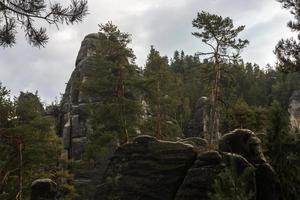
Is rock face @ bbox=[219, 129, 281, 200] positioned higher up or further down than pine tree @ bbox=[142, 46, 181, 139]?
further down

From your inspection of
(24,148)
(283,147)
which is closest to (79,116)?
(24,148)

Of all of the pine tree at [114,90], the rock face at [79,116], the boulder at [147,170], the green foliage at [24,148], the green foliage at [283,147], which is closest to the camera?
the green foliage at [283,147]

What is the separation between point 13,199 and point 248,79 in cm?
5426

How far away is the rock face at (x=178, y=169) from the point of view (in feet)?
66.2

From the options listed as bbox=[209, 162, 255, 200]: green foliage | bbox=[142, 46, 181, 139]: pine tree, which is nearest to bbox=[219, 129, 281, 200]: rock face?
bbox=[209, 162, 255, 200]: green foliage

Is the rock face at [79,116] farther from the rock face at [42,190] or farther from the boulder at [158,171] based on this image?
the rock face at [42,190]

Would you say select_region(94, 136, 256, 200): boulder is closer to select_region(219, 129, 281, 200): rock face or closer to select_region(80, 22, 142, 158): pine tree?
select_region(219, 129, 281, 200): rock face

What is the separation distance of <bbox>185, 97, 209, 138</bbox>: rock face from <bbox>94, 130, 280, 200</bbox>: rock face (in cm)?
3527

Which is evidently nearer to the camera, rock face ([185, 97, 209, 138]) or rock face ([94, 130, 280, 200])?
rock face ([94, 130, 280, 200])

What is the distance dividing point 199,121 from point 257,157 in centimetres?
4152

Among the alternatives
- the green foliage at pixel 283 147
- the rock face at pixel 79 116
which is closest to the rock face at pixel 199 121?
the rock face at pixel 79 116

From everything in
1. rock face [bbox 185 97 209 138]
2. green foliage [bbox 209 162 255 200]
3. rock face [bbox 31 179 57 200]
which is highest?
rock face [bbox 185 97 209 138]

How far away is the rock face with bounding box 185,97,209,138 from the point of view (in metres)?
61.1

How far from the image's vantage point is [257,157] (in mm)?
21047
